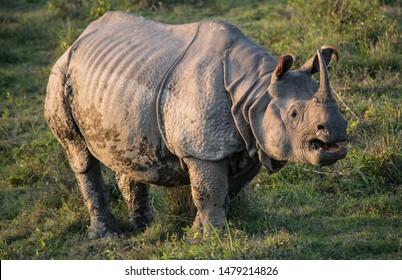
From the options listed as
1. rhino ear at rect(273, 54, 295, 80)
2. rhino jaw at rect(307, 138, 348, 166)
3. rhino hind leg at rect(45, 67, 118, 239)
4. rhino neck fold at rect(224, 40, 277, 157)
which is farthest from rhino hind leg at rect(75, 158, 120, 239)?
rhino jaw at rect(307, 138, 348, 166)

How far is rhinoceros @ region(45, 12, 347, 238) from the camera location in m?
5.34

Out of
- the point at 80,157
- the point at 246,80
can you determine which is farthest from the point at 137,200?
the point at 246,80

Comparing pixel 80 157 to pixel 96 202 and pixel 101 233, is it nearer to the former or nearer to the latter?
pixel 96 202

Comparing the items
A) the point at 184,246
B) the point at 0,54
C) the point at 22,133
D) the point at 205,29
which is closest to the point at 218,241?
the point at 184,246

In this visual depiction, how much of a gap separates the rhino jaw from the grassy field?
79cm

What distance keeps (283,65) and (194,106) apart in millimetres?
A: 678

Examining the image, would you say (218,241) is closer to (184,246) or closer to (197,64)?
(184,246)

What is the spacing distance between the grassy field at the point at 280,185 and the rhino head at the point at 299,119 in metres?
0.73

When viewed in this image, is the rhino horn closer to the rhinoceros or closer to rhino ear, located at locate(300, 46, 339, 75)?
the rhinoceros

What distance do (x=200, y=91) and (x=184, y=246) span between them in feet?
3.56

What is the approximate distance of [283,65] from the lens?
532cm

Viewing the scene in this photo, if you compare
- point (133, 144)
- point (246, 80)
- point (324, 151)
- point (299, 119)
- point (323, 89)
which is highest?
point (323, 89)

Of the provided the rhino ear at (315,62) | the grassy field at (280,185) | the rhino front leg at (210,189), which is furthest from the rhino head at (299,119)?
the grassy field at (280,185)

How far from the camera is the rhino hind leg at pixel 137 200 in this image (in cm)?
702
